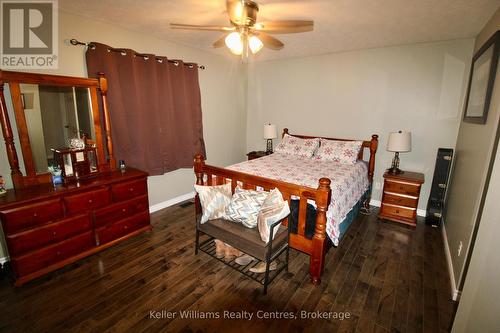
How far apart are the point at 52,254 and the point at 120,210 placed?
2.15 feet

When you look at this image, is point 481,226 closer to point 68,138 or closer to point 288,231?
point 288,231

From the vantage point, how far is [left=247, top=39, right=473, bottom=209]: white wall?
308 centimetres

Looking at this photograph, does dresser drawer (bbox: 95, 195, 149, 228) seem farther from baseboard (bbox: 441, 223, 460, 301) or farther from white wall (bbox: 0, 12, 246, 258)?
baseboard (bbox: 441, 223, 460, 301)

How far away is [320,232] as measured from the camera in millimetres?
1997

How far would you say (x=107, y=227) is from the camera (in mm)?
2477

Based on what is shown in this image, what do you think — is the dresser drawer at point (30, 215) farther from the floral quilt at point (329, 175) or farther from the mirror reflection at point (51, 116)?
the floral quilt at point (329, 175)

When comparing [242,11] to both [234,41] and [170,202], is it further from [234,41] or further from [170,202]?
[170,202]

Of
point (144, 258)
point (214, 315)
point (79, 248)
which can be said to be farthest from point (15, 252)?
point (214, 315)

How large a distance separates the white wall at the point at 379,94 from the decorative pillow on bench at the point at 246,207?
243 centimetres

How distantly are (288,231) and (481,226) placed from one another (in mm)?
1270

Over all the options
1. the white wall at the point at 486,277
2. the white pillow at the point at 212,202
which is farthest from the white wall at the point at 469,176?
the white pillow at the point at 212,202

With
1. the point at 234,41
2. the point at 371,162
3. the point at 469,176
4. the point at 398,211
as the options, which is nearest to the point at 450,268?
the point at 469,176

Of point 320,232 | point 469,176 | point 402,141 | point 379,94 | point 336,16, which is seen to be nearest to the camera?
point 320,232

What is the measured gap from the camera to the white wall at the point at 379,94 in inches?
121
